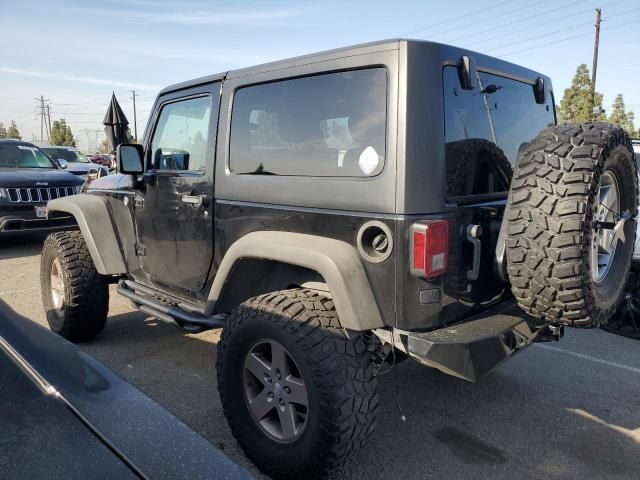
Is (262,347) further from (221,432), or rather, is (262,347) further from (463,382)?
(463,382)

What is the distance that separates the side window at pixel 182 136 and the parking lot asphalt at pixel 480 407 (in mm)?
1538

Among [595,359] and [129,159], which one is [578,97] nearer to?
[595,359]

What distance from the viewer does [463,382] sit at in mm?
3617

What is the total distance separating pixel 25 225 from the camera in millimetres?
7895

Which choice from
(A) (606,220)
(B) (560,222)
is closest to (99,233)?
(B) (560,222)

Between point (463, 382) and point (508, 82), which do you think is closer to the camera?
point (508, 82)

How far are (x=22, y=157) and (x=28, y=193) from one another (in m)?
1.68

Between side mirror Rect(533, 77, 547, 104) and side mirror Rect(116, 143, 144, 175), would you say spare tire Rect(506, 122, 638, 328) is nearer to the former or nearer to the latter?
side mirror Rect(533, 77, 547, 104)

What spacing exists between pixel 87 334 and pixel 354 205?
2974 millimetres

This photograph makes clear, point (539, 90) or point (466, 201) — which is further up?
point (539, 90)

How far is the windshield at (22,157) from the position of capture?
8887 millimetres

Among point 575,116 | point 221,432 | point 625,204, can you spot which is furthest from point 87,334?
point 575,116

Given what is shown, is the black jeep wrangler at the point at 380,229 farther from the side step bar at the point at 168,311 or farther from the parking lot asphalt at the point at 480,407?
the parking lot asphalt at the point at 480,407

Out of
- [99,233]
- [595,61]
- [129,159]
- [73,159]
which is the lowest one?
[99,233]
